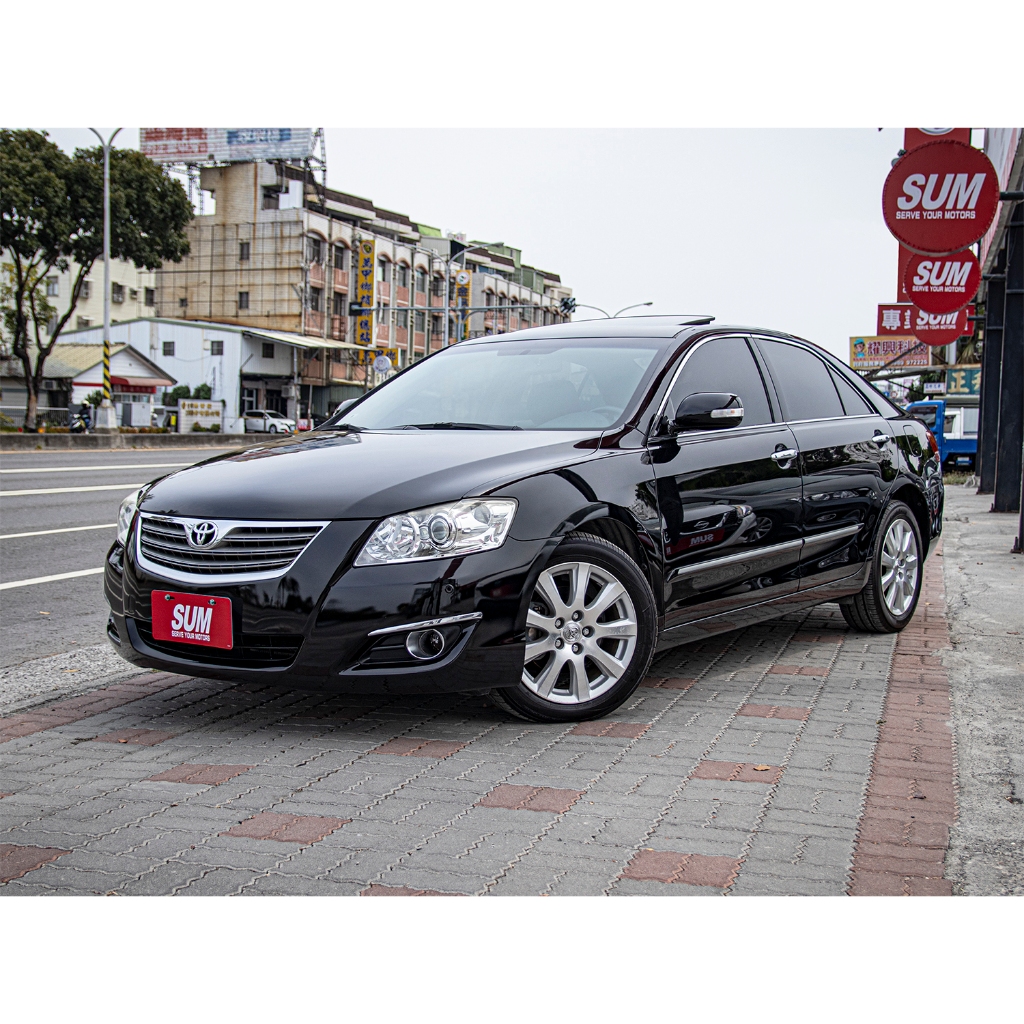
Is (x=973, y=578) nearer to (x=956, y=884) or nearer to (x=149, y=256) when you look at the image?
(x=956, y=884)

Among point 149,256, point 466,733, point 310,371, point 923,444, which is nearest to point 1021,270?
point 923,444

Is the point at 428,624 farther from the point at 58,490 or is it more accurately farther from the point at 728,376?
the point at 58,490

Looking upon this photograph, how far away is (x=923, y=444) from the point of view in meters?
7.26

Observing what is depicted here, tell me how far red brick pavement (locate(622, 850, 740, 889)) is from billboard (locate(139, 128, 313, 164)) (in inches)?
2563

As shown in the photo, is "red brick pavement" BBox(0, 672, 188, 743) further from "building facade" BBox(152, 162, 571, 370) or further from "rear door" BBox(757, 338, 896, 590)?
"building facade" BBox(152, 162, 571, 370)

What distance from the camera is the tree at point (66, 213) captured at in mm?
41188

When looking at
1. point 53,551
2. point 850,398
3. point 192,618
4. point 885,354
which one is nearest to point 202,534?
point 192,618

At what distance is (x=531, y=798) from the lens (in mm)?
3623

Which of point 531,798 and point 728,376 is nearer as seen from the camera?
point 531,798

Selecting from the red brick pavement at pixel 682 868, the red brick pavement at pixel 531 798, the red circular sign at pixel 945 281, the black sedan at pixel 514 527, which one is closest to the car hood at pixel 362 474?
the black sedan at pixel 514 527

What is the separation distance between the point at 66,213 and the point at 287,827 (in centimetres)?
4326

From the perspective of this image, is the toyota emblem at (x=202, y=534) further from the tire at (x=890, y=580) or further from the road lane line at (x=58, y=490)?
the road lane line at (x=58, y=490)

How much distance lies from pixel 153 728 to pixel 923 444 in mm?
Answer: 4966

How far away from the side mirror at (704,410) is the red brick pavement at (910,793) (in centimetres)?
142
